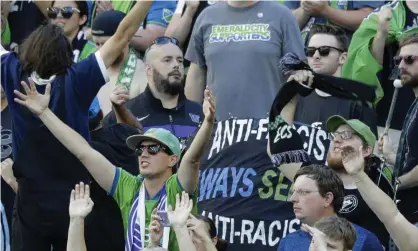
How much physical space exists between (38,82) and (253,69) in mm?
2274

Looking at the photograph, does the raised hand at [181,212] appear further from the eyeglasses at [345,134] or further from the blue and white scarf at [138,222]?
the eyeglasses at [345,134]

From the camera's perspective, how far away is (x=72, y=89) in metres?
8.16

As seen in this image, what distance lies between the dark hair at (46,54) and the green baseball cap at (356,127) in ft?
6.21

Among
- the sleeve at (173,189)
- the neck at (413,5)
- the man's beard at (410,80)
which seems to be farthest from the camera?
the neck at (413,5)

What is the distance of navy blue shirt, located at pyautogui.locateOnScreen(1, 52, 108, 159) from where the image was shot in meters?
8.16

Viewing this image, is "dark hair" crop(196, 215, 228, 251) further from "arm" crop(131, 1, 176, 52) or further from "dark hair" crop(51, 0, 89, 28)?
"dark hair" crop(51, 0, 89, 28)

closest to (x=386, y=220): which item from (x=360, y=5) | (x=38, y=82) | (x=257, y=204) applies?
(x=257, y=204)

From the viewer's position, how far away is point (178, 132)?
9.93m

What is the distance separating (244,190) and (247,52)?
1256 mm

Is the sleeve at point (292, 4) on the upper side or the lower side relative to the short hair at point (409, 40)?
upper

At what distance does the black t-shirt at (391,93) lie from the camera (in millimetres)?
10016

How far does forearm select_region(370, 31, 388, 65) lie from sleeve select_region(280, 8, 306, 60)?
1.85 ft

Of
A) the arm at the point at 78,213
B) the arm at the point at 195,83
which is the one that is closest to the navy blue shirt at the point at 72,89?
the arm at the point at 78,213

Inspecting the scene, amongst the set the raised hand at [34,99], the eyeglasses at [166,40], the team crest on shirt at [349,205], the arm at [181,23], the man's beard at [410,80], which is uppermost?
the arm at [181,23]
